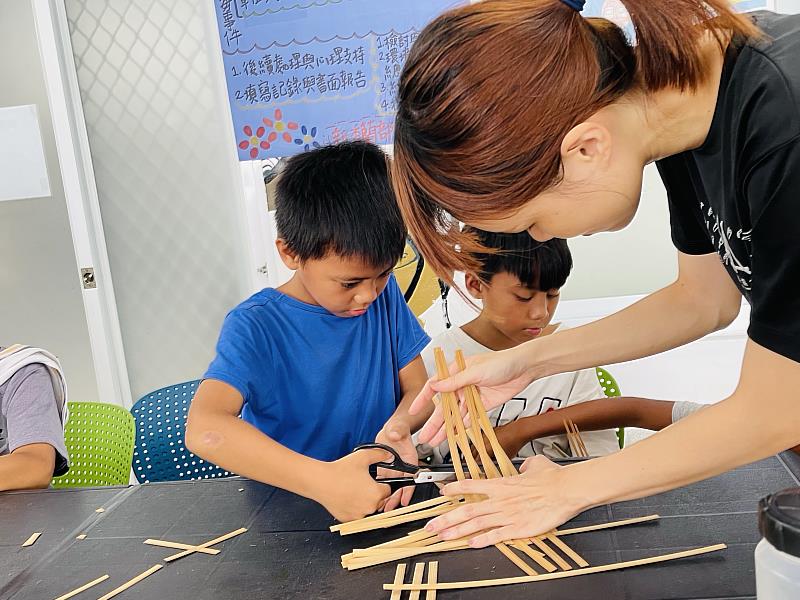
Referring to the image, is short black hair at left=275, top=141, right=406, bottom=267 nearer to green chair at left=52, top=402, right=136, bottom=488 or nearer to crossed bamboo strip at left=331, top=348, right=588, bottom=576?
crossed bamboo strip at left=331, top=348, right=588, bottom=576

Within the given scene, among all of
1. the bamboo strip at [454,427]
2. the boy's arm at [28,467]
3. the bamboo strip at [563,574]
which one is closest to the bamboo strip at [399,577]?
the bamboo strip at [563,574]

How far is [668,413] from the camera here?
72.0 inches

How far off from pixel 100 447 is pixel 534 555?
139 cm

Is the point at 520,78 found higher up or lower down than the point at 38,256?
higher up

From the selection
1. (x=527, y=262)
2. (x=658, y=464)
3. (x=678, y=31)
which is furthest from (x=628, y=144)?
(x=527, y=262)

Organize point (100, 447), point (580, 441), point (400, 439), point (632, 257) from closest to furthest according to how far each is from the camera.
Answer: point (400, 439) < point (580, 441) < point (100, 447) < point (632, 257)

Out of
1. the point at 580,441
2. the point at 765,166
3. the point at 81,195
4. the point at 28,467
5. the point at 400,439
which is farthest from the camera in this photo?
the point at 81,195

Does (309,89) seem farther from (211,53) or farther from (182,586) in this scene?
(182,586)

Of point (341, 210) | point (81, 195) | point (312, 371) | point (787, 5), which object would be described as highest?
point (787, 5)

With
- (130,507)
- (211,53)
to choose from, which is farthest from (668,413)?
(211,53)

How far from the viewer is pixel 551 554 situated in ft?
3.36

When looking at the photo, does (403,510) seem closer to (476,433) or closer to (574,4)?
(476,433)

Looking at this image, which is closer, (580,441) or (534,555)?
(534,555)

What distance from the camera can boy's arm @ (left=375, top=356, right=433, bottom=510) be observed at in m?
1.27
